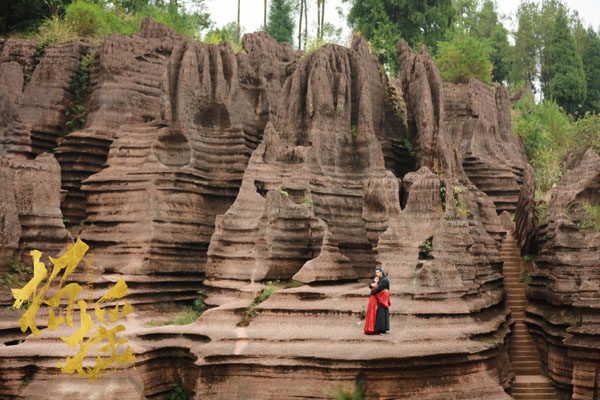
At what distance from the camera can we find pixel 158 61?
2422cm

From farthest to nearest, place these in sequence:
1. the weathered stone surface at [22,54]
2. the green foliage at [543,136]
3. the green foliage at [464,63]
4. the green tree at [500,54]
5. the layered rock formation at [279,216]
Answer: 1. the green tree at [500,54]
2. the green foliage at [464,63]
3. the green foliage at [543,136]
4. the weathered stone surface at [22,54]
5. the layered rock formation at [279,216]

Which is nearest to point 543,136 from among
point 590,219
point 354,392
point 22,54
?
point 590,219

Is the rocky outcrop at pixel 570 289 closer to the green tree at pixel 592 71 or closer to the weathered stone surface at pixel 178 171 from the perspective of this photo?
the weathered stone surface at pixel 178 171

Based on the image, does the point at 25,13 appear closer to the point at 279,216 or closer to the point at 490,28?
the point at 279,216

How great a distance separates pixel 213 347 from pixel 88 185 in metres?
8.40

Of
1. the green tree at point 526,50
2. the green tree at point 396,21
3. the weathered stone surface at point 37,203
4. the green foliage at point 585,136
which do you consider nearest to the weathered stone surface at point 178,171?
the weathered stone surface at point 37,203

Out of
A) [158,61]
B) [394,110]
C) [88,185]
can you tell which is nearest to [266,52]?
[158,61]

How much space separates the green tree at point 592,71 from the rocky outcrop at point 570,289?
78.3 feet

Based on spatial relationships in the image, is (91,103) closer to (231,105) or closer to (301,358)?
(231,105)

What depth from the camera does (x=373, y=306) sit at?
13.4m

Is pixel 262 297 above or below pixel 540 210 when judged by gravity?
below

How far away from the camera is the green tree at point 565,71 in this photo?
124 ft

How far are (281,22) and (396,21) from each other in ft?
41.0

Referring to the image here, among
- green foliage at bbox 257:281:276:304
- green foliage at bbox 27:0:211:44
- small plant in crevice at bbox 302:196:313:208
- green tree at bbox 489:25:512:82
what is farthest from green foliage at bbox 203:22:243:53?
green tree at bbox 489:25:512:82
